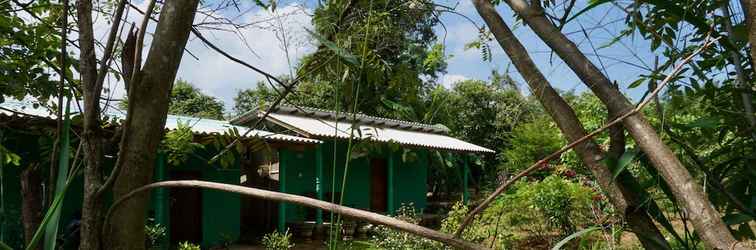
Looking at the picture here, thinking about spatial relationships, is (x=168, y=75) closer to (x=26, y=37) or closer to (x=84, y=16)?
(x=84, y=16)

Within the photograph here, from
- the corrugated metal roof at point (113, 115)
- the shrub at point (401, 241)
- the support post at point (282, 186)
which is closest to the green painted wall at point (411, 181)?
the support post at point (282, 186)

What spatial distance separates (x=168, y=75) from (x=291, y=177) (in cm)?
1194

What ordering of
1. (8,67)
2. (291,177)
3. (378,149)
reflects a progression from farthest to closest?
(291,177)
(8,67)
(378,149)

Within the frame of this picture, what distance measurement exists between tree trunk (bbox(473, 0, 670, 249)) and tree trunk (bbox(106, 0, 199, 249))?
2.07 feet

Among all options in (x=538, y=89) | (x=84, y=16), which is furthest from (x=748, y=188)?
(x=84, y=16)

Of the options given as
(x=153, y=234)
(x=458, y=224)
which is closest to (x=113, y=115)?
(x=458, y=224)

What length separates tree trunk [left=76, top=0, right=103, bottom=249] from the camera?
3.73 ft

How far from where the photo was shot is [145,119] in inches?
45.0

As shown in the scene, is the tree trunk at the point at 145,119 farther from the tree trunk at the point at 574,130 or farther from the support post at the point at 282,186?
the support post at the point at 282,186

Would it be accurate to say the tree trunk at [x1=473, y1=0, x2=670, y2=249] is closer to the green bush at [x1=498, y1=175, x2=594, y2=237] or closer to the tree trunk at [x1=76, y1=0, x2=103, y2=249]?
the tree trunk at [x1=76, y1=0, x2=103, y2=249]

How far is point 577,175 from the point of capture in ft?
33.4

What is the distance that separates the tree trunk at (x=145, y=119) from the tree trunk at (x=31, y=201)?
0.23 m

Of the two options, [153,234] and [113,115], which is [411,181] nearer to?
[153,234]

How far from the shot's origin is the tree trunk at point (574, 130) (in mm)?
1117
